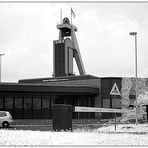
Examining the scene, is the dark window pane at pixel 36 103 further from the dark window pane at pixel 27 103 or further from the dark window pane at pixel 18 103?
the dark window pane at pixel 18 103

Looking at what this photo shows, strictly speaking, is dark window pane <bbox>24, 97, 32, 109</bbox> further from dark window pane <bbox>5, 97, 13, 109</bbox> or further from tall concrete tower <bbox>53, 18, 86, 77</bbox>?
tall concrete tower <bbox>53, 18, 86, 77</bbox>

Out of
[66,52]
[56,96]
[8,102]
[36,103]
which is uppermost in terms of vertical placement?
[66,52]

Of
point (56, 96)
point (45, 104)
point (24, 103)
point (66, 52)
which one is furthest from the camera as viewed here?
point (66, 52)

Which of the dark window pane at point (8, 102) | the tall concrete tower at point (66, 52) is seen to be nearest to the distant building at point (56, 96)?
the dark window pane at point (8, 102)

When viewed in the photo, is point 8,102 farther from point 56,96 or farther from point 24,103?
point 56,96

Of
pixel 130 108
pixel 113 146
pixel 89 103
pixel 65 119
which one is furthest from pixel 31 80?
pixel 113 146

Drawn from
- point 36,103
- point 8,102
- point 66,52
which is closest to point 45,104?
point 36,103

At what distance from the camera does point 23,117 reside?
164 feet

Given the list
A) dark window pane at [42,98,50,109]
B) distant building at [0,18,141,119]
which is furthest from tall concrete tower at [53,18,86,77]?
dark window pane at [42,98,50,109]

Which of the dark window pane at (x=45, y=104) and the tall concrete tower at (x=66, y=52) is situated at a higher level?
the tall concrete tower at (x=66, y=52)

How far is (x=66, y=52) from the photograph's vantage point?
88.6m

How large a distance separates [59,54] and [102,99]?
39169 millimetres

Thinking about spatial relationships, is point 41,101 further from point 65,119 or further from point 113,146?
point 113,146

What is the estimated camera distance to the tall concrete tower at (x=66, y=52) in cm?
8900
